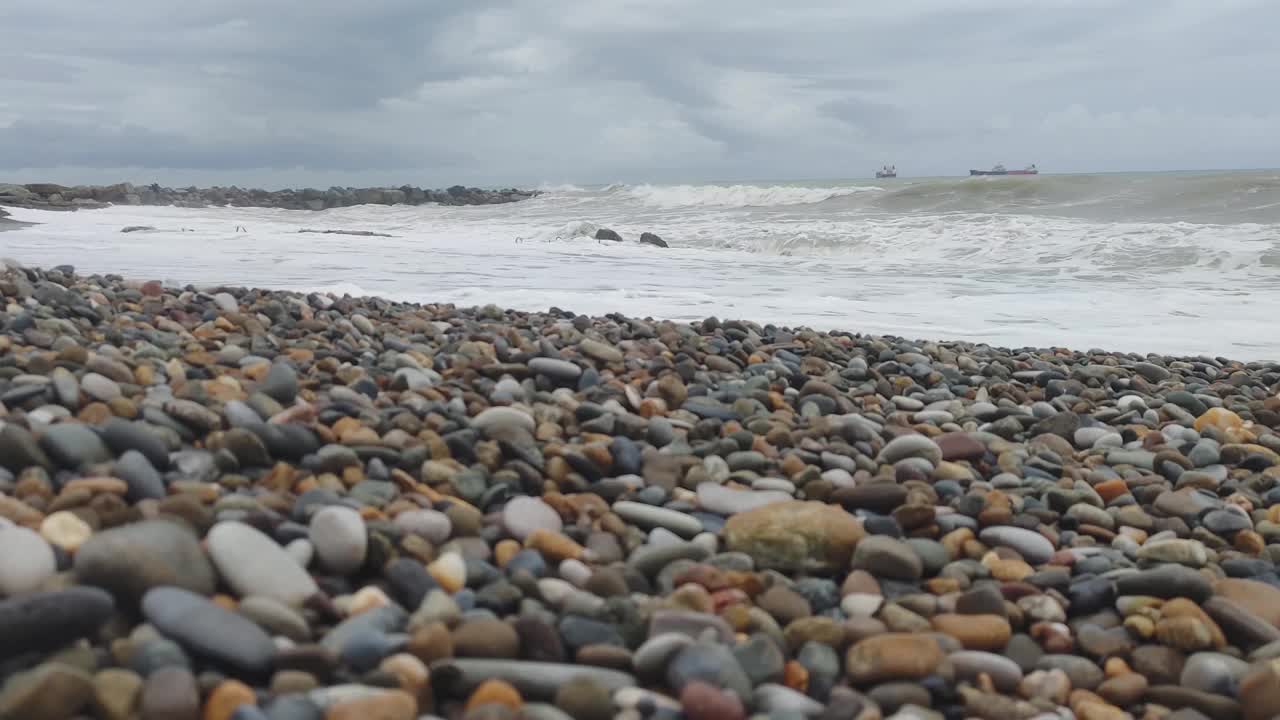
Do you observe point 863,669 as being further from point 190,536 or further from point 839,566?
point 190,536

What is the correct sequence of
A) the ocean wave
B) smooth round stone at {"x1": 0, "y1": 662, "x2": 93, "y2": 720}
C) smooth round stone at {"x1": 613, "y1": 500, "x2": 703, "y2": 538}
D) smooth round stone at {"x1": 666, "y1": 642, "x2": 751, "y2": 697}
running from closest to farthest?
1. smooth round stone at {"x1": 0, "y1": 662, "x2": 93, "y2": 720}
2. smooth round stone at {"x1": 666, "y1": 642, "x2": 751, "y2": 697}
3. smooth round stone at {"x1": 613, "y1": 500, "x2": 703, "y2": 538}
4. the ocean wave

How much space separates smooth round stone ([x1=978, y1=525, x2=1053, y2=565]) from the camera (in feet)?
6.68

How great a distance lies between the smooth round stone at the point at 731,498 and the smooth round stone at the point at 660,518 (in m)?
0.10

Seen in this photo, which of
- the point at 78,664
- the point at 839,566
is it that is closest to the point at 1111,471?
the point at 839,566

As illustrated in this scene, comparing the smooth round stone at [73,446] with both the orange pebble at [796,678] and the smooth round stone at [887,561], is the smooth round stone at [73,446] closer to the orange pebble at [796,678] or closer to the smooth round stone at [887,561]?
the orange pebble at [796,678]

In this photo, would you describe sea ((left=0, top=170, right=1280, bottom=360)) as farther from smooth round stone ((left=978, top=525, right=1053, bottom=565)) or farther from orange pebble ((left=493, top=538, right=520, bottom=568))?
orange pebble ((left=493, top=538, right=520, bottom=568))

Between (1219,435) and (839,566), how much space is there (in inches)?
68.4

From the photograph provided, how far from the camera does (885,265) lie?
1116 centimetres

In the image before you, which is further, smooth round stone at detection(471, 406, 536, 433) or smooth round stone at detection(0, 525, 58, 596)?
smooth round stone at detection(471, 406, 536, 433)

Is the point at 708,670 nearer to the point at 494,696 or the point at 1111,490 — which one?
the point at 494,696

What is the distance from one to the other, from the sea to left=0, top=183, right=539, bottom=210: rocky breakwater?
933 cm

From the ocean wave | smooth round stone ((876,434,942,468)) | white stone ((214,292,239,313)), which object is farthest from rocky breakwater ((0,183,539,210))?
smooth round stone ((876,434,942,468))

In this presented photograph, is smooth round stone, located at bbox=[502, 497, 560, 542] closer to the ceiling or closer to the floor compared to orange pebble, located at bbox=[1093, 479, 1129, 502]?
closer to the ceiling

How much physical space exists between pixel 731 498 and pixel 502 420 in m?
0.63
